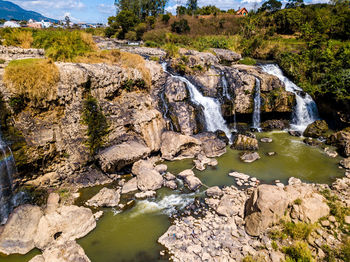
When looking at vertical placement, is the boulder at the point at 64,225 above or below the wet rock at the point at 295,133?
below

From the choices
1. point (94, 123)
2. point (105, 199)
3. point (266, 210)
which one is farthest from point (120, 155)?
point (266, 210)

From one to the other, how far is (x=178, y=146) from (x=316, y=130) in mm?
11567

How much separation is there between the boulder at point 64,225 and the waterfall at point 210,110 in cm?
1104

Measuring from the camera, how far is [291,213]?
8.66 metres

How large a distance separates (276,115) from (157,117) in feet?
38.7

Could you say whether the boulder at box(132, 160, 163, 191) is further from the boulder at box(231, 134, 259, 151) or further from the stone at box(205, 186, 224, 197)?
the boulder at box(231, 134, 259, 151)

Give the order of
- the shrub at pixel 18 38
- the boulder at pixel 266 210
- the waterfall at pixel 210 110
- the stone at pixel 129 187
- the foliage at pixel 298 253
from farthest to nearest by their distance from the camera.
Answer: the waterfall at pixel 210 110
the shrub at pixel 18 38
the stone at pixel 129 187
the boulder at pixel 266 210
the foliage at pixel 298 253

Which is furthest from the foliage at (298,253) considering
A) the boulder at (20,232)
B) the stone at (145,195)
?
the boulder at (20,232)

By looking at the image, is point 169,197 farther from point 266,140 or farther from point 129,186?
point 266,140

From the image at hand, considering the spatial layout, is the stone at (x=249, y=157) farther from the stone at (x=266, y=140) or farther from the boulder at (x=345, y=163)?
the boulder at (x=345, y=163)

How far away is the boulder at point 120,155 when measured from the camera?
12375mm

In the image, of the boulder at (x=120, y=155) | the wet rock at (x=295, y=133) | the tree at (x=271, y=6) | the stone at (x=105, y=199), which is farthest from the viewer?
the tree at (x=271, y=6)

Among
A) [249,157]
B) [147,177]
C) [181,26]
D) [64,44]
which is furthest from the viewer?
[181,26]

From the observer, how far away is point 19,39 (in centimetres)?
1728
